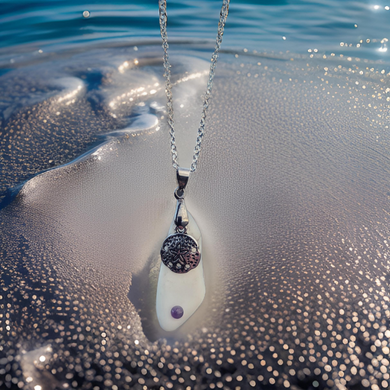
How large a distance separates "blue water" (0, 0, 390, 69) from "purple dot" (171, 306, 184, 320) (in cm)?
213

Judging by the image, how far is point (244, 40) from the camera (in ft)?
9.06

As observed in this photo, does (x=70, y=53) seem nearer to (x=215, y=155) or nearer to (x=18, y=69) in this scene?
(x=18, y=69)

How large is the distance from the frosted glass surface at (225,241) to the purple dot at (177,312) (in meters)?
0.05

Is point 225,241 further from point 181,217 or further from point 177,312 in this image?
point 177,312

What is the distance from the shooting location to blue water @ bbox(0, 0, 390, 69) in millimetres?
2666

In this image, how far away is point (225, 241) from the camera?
4.39 ft

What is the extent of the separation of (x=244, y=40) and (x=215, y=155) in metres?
1.52

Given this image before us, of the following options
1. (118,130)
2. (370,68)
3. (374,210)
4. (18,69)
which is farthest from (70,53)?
(374,210)

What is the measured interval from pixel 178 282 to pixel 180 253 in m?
0.10

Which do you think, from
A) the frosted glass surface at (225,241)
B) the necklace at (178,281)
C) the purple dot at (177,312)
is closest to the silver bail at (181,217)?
the necklace at (178,281)

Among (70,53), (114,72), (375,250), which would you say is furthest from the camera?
(70,53)

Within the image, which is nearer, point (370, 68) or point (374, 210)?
point (374, 210)

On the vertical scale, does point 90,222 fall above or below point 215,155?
below

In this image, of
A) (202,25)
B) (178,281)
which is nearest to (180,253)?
(178,281)
